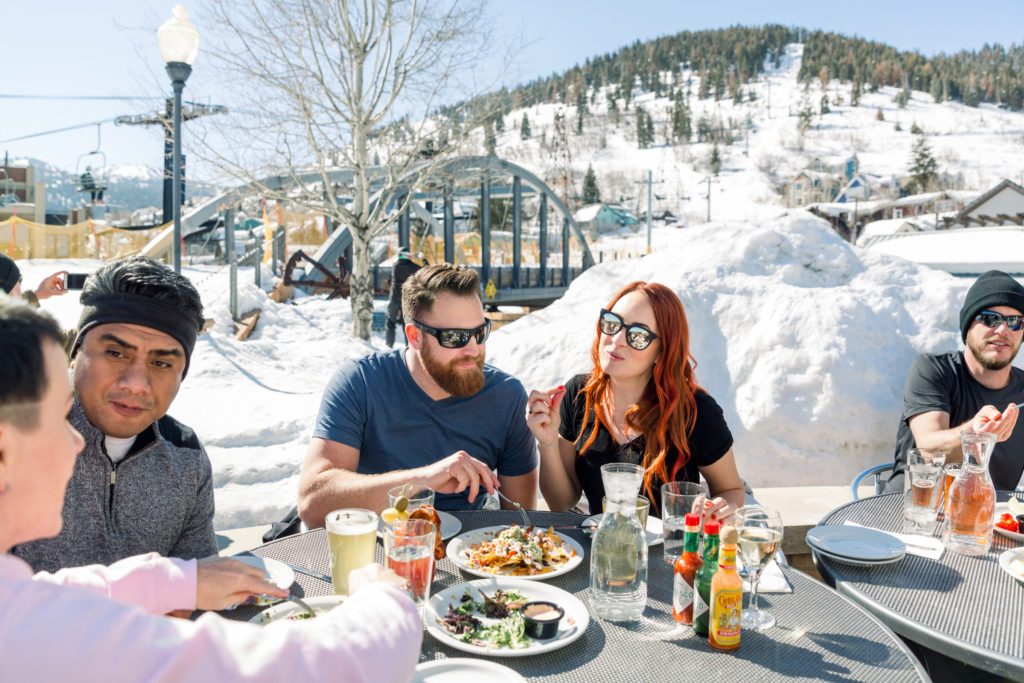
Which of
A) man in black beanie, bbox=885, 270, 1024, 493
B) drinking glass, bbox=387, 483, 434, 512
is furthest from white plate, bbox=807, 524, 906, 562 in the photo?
man in black beanie, bbox=885, 270, 1024, 493

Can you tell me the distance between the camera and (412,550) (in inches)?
63.7

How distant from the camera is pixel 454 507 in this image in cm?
291

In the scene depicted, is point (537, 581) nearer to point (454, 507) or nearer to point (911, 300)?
point (454, 507)

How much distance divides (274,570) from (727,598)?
3.73 ft

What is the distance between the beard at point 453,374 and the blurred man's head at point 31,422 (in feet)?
6.30

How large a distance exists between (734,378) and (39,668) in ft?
17.0

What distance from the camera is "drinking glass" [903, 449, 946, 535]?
7.75ft

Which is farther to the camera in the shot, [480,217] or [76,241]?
[480,217]

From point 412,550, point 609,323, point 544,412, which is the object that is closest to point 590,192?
point 609,323

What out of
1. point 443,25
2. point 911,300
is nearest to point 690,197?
point 443,25

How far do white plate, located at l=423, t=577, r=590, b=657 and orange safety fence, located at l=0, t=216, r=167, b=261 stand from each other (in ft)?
71.6

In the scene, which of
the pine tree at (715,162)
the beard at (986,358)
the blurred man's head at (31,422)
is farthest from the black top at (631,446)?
the pine tree at (715,162)

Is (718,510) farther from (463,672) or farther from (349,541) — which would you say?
(349,541)

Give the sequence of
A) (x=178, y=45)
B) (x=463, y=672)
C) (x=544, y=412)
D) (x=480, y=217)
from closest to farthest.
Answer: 1. (x=463, y=672)
2. (x=544, y=412)
3. (x=178, y=45)
4. (x=480, y=217)
